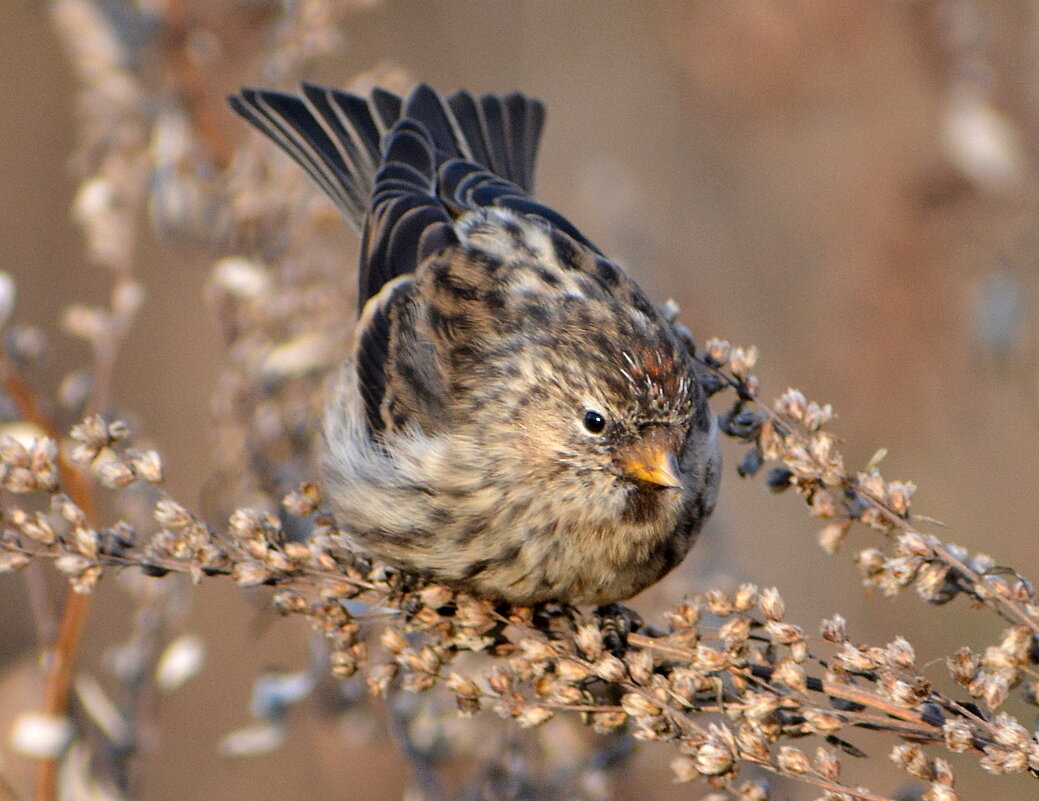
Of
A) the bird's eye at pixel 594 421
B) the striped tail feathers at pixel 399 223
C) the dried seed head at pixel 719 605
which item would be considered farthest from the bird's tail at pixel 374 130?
the dried seed head at pixel 719 605

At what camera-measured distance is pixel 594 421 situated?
8.35 feet

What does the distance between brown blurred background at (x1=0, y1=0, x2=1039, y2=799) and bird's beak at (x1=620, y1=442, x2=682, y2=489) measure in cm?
44

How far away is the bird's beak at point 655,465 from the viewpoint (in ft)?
8.00

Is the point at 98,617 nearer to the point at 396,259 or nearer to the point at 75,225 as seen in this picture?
the point at 75,225

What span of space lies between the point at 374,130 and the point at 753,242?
106 inches

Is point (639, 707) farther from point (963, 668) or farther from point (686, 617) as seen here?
point (963, 668)

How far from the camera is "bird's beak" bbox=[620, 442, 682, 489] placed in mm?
2438

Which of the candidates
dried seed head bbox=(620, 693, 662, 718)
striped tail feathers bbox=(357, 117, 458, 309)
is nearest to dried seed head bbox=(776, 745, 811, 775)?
dried seed head bbox=(620, 693, 662, 718)

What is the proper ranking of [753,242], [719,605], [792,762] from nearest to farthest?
[792,762], [719,605], [753,242]

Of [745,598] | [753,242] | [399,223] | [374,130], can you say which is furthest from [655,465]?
[753,242]

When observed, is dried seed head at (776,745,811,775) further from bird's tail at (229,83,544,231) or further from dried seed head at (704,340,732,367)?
bird's tail at (229,83,544,231)

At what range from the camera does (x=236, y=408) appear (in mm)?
2672

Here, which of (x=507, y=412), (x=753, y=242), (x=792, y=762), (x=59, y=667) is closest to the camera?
(x=792, y=762)

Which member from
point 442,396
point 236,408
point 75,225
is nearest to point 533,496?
point 442,396
